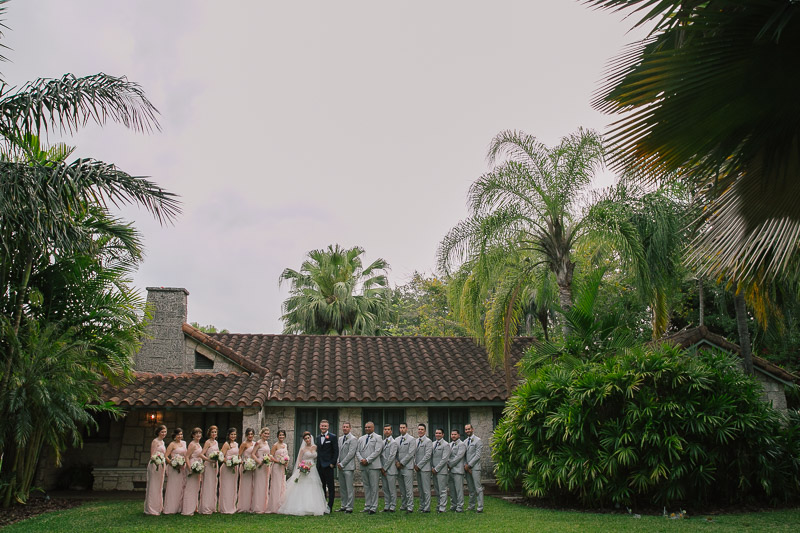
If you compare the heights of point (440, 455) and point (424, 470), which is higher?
point (440, 455)

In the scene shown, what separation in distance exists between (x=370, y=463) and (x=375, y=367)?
18.2ft

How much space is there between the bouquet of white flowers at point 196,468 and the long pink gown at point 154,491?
0.49 m

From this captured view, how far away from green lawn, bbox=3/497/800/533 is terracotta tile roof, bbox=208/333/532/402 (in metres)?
4.09

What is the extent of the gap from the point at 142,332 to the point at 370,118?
343 inches

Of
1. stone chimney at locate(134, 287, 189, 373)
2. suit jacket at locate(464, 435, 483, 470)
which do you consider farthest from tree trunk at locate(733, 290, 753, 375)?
stone chimney at locate(134, 287, 189, 373)

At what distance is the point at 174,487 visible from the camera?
11.0m

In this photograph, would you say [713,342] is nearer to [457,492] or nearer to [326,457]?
[457,492]

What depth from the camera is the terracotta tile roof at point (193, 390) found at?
13.6 metres

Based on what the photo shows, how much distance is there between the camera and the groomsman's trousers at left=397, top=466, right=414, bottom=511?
11.5 metres

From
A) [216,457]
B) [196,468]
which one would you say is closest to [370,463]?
[216,457]

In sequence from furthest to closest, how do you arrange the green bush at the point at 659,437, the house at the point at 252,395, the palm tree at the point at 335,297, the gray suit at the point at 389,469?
the palm tree at the point at 335,297 < the house at the point at 252,395 < the gray suit at the point at 389,469 < the green bush at the point at 659,437

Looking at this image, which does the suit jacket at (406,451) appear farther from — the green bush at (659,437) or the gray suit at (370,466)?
the green bush at (659,437)

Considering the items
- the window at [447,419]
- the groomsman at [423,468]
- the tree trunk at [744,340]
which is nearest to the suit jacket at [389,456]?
the groomsman at [423,468]

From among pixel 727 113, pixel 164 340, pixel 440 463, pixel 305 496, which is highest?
pixel 164 340
